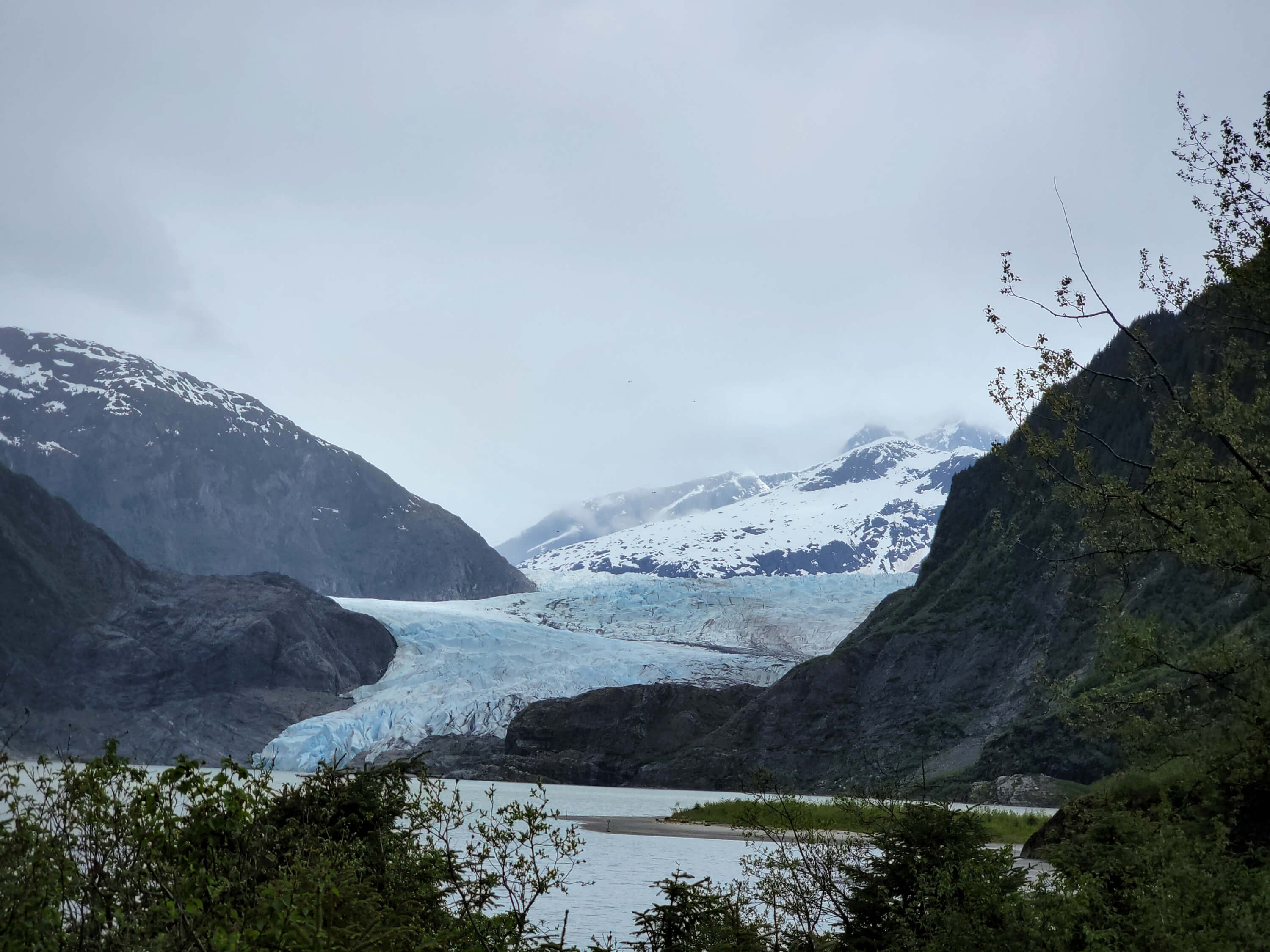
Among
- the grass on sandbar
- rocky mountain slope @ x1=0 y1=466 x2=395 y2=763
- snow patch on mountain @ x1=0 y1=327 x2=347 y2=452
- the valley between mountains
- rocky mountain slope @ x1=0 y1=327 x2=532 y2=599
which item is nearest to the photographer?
the grass on sandbar

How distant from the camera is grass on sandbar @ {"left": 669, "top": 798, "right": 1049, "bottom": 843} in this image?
11.8m

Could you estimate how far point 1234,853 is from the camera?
13.6m

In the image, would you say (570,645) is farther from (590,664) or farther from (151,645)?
(151,645)

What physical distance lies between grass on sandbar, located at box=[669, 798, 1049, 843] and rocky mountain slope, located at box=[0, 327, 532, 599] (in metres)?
139

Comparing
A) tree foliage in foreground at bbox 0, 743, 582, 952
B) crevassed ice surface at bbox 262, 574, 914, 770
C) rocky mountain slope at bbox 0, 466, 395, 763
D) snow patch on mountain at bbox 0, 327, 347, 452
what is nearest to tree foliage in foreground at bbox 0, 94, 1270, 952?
tree foliage in foreground at bbox 0, 743, 582, 952

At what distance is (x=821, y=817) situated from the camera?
1574 inches

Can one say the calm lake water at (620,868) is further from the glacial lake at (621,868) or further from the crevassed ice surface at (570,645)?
the crevassed ice surface at (570,645)

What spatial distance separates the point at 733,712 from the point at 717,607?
2603cm

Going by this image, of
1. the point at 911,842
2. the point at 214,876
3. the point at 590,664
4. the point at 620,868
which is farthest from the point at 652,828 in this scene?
the point at 590,664

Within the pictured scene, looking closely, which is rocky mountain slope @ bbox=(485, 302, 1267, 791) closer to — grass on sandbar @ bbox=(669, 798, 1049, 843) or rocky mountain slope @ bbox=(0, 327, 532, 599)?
grass on sandbar @ bbox=(669, 798, 1049, 843)

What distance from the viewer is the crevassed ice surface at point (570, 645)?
82.6 m

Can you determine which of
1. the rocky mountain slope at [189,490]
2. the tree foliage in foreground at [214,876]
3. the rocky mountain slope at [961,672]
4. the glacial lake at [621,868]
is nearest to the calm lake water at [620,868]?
the glacial lake at [621,868]

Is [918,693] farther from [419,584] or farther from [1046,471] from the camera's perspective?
[419,584]

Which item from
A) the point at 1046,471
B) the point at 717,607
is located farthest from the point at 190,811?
the point at 717,607
